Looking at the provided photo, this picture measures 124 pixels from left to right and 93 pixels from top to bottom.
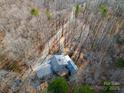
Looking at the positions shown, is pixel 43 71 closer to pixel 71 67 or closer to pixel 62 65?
pixel 62 65

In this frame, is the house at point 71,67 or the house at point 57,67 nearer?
the house at point 57,67

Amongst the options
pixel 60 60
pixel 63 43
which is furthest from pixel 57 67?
pixel 63 43

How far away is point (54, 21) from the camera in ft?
82.7

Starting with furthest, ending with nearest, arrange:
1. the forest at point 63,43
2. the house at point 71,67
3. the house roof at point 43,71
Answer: the house at point 71,67
the house roof at point 43,71
the forest at point 63,43

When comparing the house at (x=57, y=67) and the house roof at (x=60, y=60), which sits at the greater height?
the house roof at (x=60, y=60)

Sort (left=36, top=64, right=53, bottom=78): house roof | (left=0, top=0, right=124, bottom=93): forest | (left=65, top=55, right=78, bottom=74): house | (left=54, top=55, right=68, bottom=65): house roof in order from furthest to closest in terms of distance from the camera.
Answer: (left=65, top=55, right=78, bottom=74): house < (left=54, top=55, right=68, bottom=65): house roof < (left=36, top=64, right=53, bottom=78): house roof < (left=0, top=0, right=124, bottom=93): forest

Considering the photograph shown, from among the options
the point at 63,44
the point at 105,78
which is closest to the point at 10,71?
the point at 63,44

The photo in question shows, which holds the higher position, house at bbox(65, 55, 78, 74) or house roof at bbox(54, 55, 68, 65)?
house roof at bbox(54, 55, 68, 65)

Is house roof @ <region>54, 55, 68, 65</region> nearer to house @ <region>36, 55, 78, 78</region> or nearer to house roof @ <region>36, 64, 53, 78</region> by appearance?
house @ <region>36, 55, 78, 78</region>

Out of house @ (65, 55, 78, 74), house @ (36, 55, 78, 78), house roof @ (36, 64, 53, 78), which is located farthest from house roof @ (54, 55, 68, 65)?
house roof @ (36, 64, 53, 78)

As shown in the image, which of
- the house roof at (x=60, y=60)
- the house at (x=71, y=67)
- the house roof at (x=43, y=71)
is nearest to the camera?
the house roof at (x=43, y=71)

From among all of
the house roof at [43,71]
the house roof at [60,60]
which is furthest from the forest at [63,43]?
the house roof at [60,60]

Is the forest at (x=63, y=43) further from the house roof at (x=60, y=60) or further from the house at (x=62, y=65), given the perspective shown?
the house roof at (x=60, y=60)

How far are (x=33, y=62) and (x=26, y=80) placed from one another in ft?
5.83
